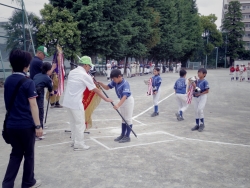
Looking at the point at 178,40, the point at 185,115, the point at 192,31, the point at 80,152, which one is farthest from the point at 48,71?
the point at 192,31

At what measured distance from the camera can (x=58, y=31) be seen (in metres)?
24.0

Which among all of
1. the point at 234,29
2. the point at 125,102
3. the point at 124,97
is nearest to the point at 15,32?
the point at 125,102

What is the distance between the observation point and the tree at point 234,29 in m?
76.6

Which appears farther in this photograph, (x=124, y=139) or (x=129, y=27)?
(x=129, y=27)

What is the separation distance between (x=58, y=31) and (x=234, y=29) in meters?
64.5

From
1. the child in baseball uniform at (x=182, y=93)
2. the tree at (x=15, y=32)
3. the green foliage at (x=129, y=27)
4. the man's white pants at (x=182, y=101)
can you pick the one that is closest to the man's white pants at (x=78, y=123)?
the child in baseball uniform at (x=182, y=93)

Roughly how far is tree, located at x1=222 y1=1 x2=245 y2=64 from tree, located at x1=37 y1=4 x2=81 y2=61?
6109cm

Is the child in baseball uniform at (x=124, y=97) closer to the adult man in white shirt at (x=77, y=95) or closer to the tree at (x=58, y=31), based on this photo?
the adult man in white shirt at (x=77, y=95)

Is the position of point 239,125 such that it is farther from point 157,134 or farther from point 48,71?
point 48,71

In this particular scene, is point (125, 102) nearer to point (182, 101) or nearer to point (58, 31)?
point (182, 101)

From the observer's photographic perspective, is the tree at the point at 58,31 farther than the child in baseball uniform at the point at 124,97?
Yes

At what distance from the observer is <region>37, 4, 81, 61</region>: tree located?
77.2ft

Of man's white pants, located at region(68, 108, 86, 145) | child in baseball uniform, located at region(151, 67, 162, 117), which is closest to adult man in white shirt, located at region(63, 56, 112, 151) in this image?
man's white pants, located at region(68, 108, 86, 145)

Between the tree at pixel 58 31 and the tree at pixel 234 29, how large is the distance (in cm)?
6109
